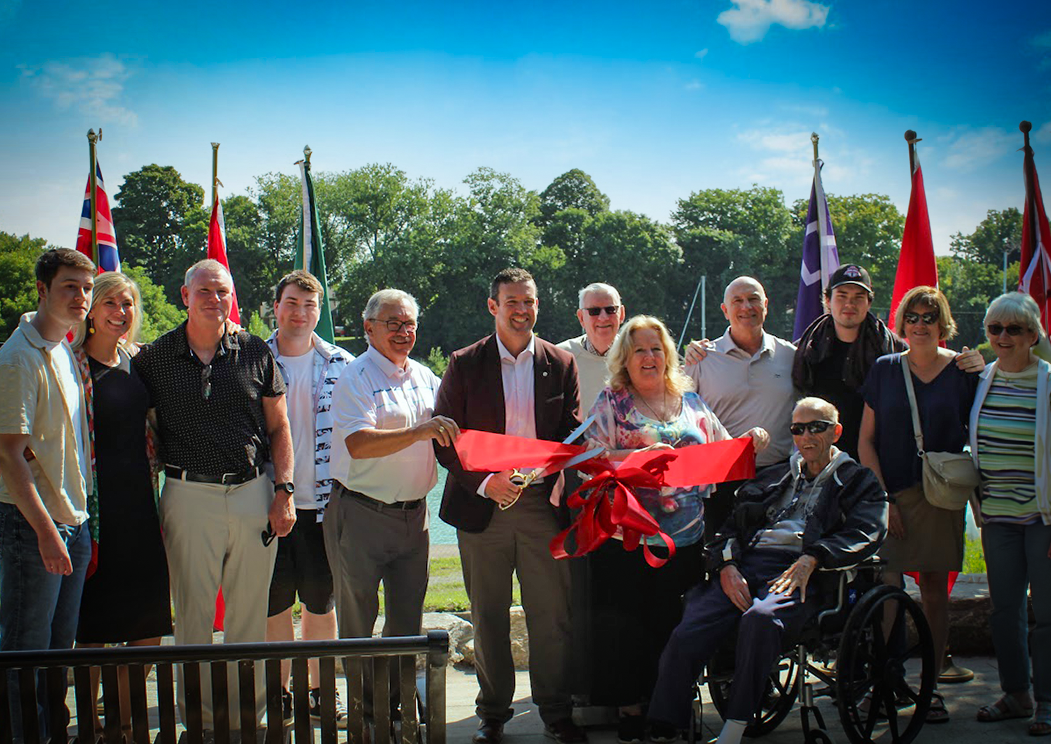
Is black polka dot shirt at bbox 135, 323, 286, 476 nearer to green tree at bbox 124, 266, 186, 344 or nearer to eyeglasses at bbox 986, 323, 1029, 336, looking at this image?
eyeglasses at bbox 986, 323, 1029, 336

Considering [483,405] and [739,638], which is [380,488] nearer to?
[483,405]

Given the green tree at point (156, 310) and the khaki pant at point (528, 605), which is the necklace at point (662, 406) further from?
the green tree at point (156, 310)

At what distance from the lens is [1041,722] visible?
12.8 feet

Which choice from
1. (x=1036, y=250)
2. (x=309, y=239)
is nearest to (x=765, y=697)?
(x=1036, y=250)

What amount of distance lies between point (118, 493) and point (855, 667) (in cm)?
324

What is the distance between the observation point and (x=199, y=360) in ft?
12.4

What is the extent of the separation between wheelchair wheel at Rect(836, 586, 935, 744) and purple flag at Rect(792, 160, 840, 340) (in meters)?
3.63

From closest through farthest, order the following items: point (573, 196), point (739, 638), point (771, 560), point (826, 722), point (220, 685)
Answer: point (220, 685) → point (739, 638) → point (771, 560) → point (826, 722) → point (573, 196)

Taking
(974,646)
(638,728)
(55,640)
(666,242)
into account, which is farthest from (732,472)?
(666,242)

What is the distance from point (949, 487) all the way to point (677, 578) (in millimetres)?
1426

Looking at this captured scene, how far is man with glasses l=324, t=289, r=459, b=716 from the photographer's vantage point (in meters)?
3.89

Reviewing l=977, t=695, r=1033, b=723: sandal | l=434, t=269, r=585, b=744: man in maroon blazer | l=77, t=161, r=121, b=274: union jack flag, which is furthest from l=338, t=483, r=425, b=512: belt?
l=77, t=161, r=121, b=274: union jack flag

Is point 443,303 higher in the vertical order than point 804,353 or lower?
higher

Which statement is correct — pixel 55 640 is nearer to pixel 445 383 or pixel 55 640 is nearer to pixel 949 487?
pixel 445 383
